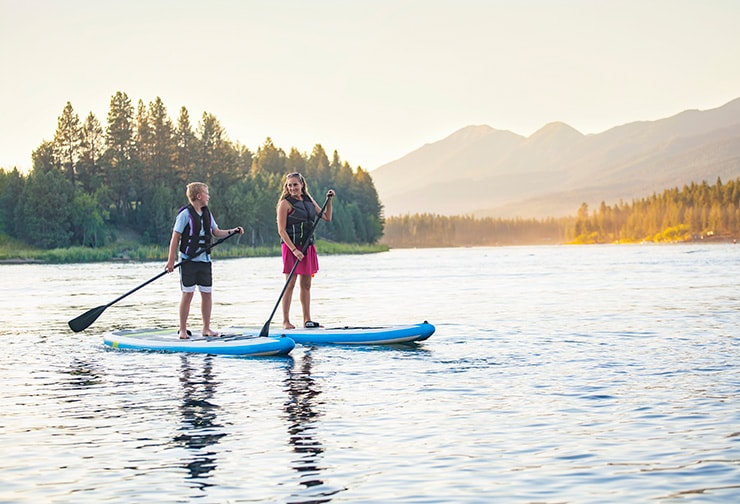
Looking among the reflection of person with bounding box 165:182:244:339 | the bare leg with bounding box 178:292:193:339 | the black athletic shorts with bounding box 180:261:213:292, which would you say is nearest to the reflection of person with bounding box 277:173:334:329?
the reflection of person with bounding box 165:182:244:339

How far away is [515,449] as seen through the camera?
8.90m

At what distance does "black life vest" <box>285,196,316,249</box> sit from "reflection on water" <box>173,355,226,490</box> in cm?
310

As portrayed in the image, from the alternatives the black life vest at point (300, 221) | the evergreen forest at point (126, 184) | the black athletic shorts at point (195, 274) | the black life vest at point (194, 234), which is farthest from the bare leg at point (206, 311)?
the evergreen forest at point (126, 184)

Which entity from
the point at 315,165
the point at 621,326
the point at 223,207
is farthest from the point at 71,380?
the point at 315,165

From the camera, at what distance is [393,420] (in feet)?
33.8

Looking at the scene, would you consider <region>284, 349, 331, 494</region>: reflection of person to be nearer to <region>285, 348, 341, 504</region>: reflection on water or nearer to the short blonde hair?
<region>285, 348, 341, 504</region>: reflection on water

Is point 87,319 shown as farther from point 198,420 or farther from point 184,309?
point 198,420

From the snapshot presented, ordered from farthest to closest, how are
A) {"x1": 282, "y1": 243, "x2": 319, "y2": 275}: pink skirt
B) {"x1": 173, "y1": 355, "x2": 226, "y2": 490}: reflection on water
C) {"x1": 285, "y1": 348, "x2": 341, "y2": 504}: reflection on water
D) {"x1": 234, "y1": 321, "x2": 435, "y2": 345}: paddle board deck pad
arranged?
{"x1": 282, "y1": 243, "x2": 319, "y2": 275}: pink skirt
{"x1": 234, "y1": 321, "x2": 435, "y2": 345}: paddle board deck pad
{"x1": 173, "y1": 355, "x2": 226, "y2": 490}: reflection on water
{"x1": 285, "y1": 348, "x2": 341, "y2": 504}: reflection on water

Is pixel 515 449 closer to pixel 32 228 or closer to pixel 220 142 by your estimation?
pixel 32 228

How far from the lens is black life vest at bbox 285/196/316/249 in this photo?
17.4 m

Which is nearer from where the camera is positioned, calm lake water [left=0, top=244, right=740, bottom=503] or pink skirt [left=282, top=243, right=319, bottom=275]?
calm lake water [left=0, top=244, right=740, bottom=503]

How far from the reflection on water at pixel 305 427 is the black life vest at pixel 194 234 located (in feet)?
8.92

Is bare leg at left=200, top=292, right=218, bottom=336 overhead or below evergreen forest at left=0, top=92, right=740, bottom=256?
below

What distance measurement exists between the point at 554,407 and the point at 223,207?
113 m
